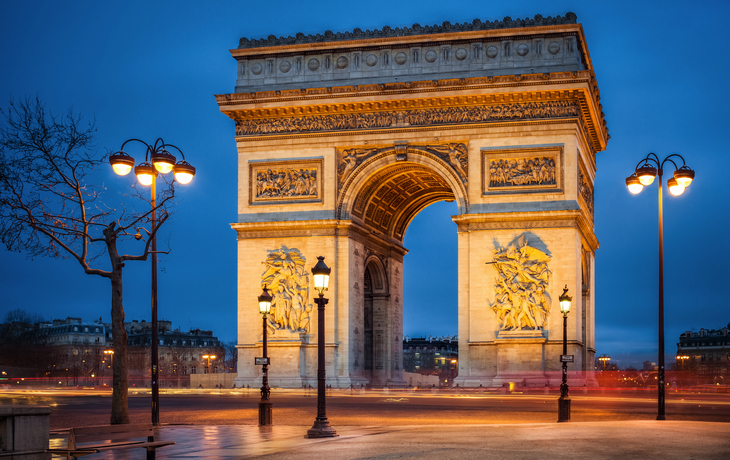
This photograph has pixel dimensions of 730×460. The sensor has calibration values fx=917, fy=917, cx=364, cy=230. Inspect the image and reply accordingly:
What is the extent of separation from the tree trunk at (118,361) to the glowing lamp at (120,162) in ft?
6.49

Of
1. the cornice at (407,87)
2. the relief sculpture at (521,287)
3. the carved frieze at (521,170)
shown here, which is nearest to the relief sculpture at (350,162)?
the cornice at (407,87)

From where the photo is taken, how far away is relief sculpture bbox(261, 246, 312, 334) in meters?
40.6

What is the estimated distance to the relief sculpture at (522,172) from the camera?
3891 cm

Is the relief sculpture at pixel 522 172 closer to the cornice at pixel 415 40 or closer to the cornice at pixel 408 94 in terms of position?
the cornice at pixel 408 94

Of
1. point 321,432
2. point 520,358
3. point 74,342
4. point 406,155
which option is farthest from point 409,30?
point 74,342

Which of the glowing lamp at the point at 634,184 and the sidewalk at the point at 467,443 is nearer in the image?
the sidewalk at the point at 467,443

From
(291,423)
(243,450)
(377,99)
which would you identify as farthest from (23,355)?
(243,450)

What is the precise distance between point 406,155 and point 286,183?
565cm

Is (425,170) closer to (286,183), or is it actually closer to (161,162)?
(286,183)

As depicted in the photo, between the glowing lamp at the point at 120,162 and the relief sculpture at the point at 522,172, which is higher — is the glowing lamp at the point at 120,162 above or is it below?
below

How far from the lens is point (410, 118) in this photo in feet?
134

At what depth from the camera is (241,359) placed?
1642 inches

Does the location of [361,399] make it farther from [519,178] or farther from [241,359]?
[519,178]

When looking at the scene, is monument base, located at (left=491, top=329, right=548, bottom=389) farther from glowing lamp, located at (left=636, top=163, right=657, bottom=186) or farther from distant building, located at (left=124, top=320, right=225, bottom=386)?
distant building, located at (left=124, top=320, right=225, bottom=386)
